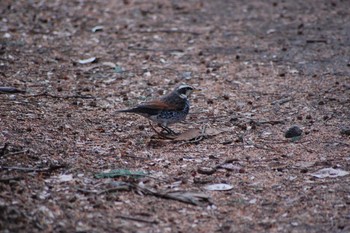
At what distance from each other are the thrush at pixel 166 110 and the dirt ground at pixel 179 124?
0.21 meters

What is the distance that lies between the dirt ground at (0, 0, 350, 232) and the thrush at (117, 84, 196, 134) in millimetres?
212

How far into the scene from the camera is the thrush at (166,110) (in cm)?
714

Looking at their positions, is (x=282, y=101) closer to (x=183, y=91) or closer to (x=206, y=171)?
(x=183, y=91)

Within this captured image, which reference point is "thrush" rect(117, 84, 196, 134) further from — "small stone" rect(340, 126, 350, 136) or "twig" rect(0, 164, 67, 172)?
"small stone" rect(340, 126, 350, 136)

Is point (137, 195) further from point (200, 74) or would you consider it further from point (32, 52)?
point (32, 52)

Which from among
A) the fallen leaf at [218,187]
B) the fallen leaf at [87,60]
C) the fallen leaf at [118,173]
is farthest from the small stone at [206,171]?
the fallen leaf at [87,60]

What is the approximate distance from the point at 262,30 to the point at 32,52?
4.01 metres

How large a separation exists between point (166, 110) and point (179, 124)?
2.27 ft

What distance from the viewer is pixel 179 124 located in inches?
310

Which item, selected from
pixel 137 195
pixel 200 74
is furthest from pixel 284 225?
pixel 200 74

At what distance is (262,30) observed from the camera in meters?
11.9

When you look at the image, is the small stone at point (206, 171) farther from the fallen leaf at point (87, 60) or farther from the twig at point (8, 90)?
the fallen leaf at point (87, 60)

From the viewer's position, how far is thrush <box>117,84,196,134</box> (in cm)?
714

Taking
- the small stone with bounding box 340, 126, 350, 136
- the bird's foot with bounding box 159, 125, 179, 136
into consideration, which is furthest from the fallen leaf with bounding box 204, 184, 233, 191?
the small stone with bounding box 340, 126, 350, 136
